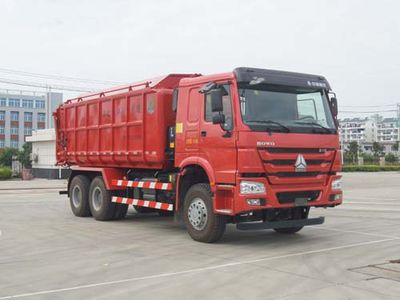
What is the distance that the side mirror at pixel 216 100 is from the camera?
975 cm

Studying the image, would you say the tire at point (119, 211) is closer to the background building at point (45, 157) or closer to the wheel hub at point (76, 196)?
the wheel hub at point (76, 196)

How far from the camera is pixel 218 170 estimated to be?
998 cm

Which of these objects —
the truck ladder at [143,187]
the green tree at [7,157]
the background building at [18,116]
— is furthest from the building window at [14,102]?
the truck ladder at [143,187]

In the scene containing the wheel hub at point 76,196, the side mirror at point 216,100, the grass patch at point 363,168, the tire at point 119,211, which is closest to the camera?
the side mirror at point 216,100

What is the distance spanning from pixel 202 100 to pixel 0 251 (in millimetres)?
4624

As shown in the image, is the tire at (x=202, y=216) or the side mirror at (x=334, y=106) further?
the side mirror at (x=334, y=106)

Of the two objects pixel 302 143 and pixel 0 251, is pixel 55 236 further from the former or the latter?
pixel 302 143

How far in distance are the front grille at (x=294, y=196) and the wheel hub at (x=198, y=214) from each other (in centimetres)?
144

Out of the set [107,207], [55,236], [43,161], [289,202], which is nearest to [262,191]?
[289,202]

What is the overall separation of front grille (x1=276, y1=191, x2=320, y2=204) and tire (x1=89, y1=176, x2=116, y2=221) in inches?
219

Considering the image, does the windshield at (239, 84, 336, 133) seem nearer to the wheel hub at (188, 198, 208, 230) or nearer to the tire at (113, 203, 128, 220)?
the wheel hub at (188, 198, 208, 230)

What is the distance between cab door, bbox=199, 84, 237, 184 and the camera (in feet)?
31.7

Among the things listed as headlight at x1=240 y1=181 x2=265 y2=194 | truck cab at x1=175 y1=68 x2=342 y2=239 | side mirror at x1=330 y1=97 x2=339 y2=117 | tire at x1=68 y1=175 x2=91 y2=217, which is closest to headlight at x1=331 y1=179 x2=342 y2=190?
truck cab at x1=175 y1=68 x2=342 y2=239

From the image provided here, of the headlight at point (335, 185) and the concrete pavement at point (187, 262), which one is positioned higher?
the headlight at point (335, 185)
